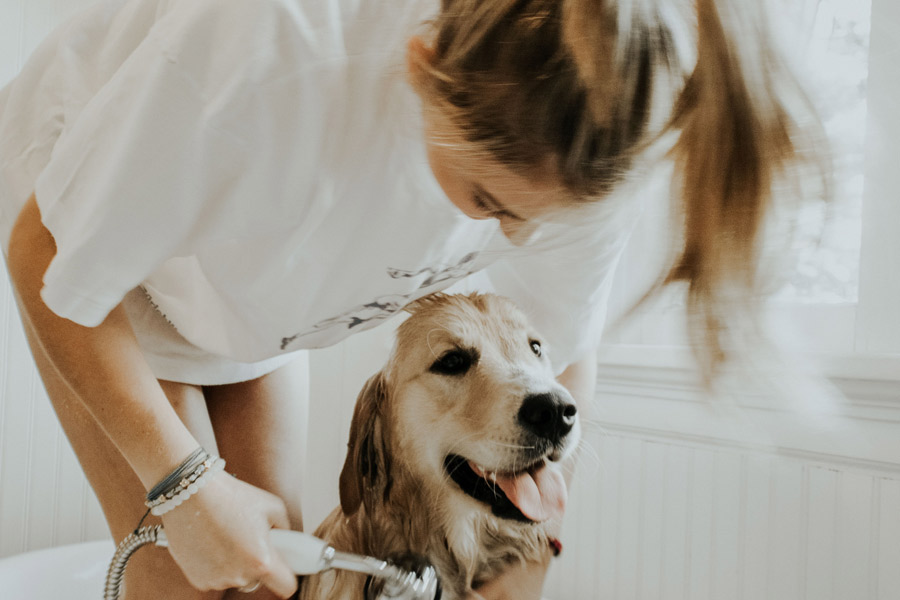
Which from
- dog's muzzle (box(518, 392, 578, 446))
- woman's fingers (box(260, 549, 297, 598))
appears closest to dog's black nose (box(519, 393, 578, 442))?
dog's muzzle (box(518, 392, 578, 446))

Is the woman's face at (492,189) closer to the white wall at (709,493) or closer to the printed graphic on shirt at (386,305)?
the printed graphic on shirt at (386,305)

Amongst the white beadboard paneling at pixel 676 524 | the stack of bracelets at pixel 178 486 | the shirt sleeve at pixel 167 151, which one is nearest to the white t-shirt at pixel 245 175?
the shirt sleeve at pixel 167 151

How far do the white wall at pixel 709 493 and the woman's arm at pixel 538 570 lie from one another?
0.08 metres

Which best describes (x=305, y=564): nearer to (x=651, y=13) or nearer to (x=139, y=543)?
(x=139, y=543)

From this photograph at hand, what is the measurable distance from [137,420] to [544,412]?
373mm

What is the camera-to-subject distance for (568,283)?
88cm

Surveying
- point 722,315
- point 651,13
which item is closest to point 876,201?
point 722,315

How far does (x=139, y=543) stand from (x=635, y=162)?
2.06ft

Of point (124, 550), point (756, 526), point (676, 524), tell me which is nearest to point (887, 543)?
point (756, 526)

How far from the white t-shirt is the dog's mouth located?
0.65 ft

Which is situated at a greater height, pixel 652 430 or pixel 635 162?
pixel 635 162

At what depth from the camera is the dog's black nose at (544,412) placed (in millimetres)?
710

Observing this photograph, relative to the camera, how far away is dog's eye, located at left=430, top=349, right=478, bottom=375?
785mm

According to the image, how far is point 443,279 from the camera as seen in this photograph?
2.64 ft
